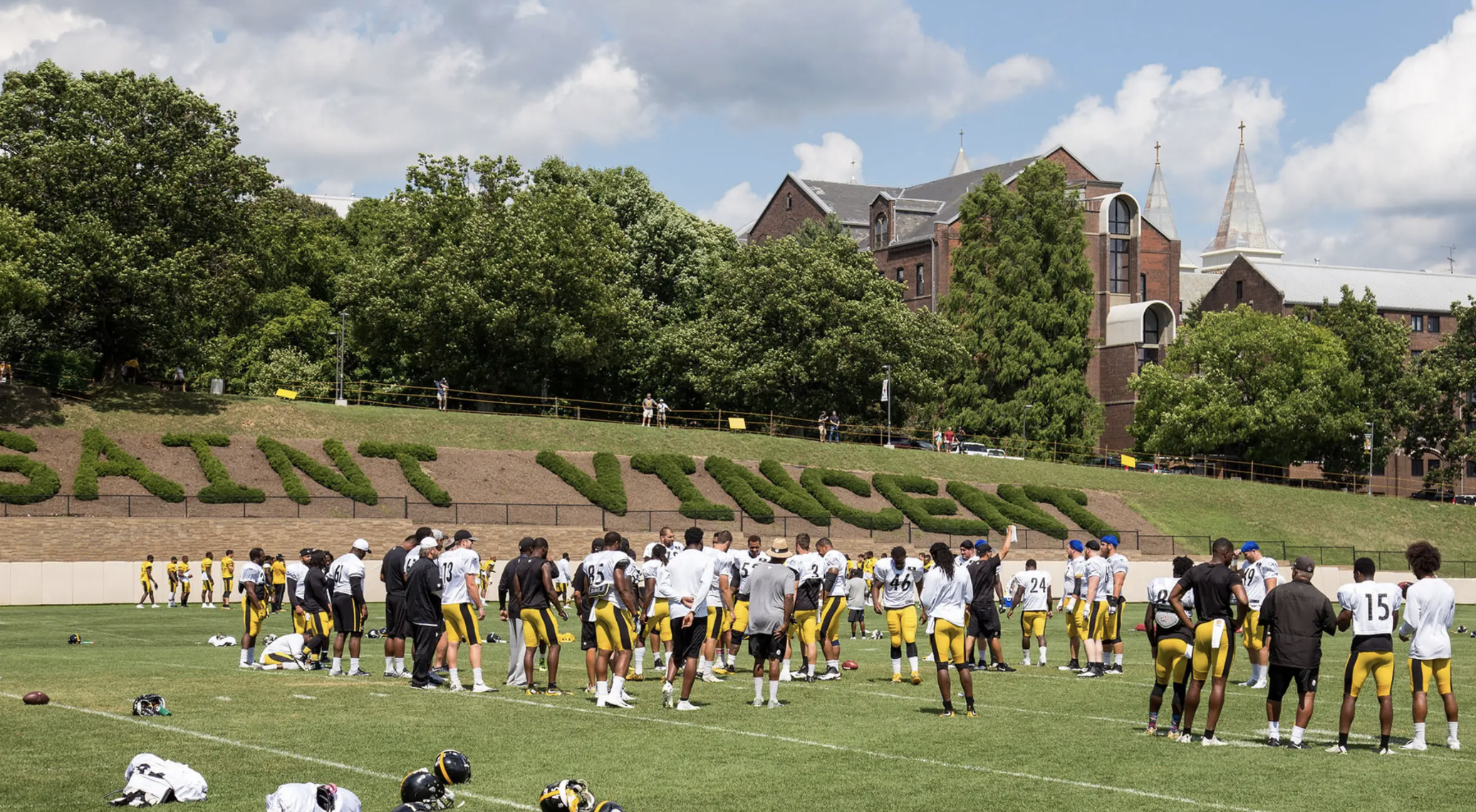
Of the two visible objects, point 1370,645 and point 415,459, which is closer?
point 1370,645

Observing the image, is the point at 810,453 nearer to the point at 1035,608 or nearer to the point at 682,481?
the point at 682,481

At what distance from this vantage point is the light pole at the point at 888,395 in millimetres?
67062

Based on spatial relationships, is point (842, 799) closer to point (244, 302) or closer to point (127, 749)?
point (127, 749)

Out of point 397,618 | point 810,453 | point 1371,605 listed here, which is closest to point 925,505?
point 810,453

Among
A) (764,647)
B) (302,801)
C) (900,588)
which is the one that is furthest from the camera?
(900,588)

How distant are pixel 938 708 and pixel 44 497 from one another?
3523cm

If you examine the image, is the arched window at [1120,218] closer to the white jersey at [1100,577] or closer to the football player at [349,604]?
the white jersey at [1100,577]

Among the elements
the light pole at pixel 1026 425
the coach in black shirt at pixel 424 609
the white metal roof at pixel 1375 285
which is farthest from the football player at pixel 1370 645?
the white metal roof at pixel 1375 285

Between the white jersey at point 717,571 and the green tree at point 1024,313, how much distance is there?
188ft

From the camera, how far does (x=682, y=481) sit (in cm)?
5531

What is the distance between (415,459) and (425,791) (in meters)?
43.3

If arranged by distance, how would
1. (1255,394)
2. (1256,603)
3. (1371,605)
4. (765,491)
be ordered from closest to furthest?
(1371,605), (1256,603), (765,491), (1255,394)

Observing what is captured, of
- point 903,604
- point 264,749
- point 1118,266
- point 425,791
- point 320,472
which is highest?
point 1118,266

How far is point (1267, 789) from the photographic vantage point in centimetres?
1205
